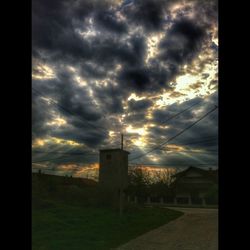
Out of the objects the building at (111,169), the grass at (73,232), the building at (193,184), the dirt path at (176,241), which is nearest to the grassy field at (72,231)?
the grass at (73,232)

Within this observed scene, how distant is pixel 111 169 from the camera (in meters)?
23.5

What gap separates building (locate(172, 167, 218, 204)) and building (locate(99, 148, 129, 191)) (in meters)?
16.1

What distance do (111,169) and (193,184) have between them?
65.2 ft

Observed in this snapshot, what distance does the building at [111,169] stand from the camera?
22.4 meters

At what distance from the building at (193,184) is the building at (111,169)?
16.1 metres

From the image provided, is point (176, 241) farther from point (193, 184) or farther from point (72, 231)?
point (193, 184)

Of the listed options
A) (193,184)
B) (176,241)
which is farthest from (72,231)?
(193,184)

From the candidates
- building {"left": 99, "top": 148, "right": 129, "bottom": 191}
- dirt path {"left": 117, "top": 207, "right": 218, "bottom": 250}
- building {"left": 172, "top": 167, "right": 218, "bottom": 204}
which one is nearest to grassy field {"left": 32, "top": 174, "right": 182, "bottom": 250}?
dirt path {"left": 117, "top": 207, "right": 218, "bottom": 250}

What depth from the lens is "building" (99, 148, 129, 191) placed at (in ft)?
73.6
